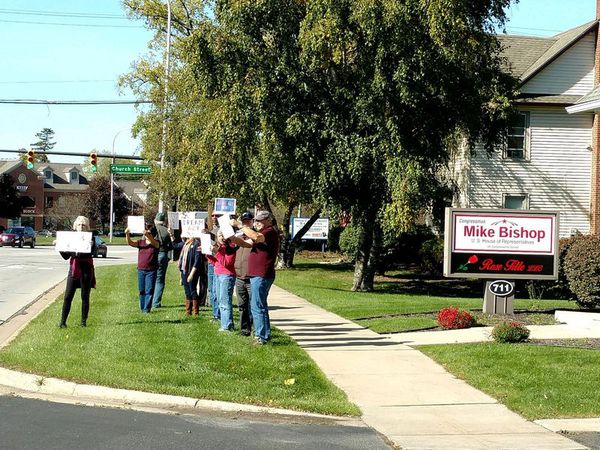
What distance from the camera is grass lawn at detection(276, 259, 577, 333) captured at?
1588cm

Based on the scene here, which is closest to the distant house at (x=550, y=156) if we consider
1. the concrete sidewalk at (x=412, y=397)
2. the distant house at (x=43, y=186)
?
the concrete sidewalk at (x=412, y=397)

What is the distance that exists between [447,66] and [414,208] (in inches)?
152

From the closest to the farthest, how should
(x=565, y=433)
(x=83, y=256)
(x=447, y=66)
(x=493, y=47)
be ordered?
1. (x=565, y=433)
2. (x=83, y=256)
3. (x=447, y=66)
4. (x=493, y=47)

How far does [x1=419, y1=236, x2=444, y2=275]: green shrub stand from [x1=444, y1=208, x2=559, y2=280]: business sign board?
52.8ft

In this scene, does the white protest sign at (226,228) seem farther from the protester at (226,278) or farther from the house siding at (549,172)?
the house siding at (549,172)

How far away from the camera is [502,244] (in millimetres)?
16094

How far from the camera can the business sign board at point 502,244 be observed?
631 inches

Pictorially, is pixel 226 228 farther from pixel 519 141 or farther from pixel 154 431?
pixel 519 141

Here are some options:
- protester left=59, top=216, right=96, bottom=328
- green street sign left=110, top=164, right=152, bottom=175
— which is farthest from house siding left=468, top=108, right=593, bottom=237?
protester left=59, top=216, right=96, bottom=328

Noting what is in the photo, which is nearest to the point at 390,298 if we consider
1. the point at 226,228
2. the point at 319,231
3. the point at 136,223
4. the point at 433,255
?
the point at 136,223

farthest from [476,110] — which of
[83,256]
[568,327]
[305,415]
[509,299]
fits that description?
[305,415]

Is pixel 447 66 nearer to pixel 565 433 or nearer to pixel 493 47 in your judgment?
pixel 493 47

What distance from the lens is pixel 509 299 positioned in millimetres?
16031

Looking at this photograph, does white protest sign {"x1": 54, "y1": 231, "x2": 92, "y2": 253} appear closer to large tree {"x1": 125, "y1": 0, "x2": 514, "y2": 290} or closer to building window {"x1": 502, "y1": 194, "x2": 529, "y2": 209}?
large tree {"x1": 125, "y1": 0, "x2": 514, "y2": 290}
